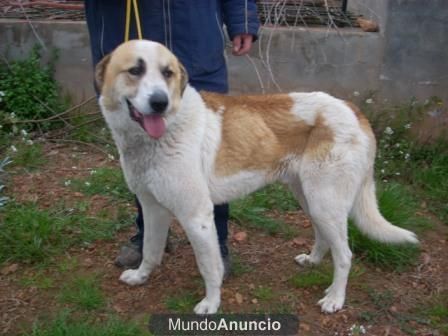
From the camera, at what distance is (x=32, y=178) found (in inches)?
181

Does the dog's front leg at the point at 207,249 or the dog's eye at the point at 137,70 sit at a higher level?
the dog's eye at the point at 137,70

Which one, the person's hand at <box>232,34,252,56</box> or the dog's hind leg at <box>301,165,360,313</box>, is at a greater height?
the person's hand at <box>232,34,252,56</box>

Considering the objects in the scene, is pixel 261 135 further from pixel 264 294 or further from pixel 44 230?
pixel 44 230

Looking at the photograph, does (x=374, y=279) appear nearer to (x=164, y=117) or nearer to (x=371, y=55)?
(x=164, y=117)

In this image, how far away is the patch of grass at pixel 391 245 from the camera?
11.9ft

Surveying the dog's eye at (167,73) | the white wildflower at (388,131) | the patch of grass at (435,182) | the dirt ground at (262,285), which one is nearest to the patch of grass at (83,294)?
the dirt ground at (262,285)

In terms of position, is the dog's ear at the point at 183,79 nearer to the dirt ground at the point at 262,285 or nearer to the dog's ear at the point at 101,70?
the dog's ear at the point at 101,70

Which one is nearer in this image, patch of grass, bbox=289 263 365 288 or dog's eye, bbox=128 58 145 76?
dog's eye, bbox=128 58 145 76

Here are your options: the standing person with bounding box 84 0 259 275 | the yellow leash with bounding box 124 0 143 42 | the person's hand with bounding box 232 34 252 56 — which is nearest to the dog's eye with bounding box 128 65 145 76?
the yellow leash with bounding box 124 0 143 42

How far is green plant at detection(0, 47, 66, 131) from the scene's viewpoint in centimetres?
530

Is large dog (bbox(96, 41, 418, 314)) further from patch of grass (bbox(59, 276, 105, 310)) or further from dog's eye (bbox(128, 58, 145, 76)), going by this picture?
patch of grass (bbox(59, 276, 105, 310))

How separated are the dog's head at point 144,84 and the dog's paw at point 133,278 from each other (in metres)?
1.07

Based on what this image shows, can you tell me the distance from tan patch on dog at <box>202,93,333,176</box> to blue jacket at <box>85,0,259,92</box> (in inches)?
7.9

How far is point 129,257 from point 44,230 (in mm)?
587
